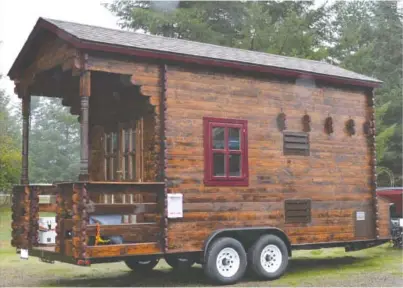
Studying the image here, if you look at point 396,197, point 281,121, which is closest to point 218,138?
point 281,121

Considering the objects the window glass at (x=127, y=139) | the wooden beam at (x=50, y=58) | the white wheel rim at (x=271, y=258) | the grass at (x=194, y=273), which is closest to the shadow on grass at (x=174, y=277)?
the grass at (x=194, y=273)

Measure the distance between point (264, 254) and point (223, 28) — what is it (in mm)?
21811

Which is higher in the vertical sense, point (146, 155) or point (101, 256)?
point (146, 155)

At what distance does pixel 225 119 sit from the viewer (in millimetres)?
11312

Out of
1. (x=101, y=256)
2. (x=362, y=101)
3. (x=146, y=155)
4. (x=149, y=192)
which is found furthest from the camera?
(x=362, y=101)

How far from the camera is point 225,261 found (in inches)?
420

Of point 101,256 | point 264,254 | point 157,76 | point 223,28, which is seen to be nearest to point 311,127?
point 264,254

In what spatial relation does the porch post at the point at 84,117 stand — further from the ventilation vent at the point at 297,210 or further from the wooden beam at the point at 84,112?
the ventilation vent at the point at 297,210

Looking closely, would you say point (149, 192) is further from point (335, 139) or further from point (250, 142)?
point (335, 139)

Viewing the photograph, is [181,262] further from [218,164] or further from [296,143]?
[296,143]

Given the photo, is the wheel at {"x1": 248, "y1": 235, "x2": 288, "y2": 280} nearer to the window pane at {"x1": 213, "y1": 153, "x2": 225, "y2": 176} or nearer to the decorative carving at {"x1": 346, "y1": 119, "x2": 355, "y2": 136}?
the window pane at {"x1": 213, "y1": 153, "x2": 225, "y2": 176}

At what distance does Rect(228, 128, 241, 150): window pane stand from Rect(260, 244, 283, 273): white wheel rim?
1.99m

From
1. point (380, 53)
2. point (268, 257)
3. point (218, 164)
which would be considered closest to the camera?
point (218, 164)

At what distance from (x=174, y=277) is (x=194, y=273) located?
0.71m
